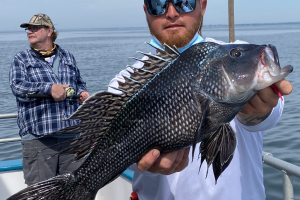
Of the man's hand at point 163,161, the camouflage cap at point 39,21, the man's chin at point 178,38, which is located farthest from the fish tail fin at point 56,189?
the camouflage cap at point 39,21

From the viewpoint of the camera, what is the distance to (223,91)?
1755 millimetres

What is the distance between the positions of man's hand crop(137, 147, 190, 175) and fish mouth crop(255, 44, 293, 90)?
0.61 metres

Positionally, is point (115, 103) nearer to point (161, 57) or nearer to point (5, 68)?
point (161, 57)

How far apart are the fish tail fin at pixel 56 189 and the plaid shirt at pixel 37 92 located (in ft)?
8.05

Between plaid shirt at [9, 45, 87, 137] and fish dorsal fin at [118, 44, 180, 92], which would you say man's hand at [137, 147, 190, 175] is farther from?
plaid shirt at [9, 45, 87, 137]

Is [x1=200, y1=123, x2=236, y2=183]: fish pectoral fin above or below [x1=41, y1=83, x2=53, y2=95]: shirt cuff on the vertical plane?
above

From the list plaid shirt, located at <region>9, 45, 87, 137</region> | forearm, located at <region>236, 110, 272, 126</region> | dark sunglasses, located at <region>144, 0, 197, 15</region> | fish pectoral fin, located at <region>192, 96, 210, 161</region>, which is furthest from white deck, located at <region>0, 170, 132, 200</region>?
fish pectoral fin, located at <region>192, 96, 210, 161</region>

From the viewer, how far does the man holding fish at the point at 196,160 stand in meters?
1.94

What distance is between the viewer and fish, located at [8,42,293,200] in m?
1.75

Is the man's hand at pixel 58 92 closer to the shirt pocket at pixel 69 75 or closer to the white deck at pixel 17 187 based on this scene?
the shirt pocket at pixel 69 75

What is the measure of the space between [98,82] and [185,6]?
14.4m

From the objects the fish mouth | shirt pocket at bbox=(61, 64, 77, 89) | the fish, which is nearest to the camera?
the fish mouth

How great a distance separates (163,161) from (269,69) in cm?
78

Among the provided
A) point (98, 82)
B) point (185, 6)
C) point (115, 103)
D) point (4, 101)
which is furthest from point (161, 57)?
point (98, 82)
